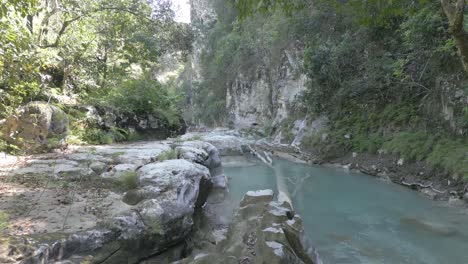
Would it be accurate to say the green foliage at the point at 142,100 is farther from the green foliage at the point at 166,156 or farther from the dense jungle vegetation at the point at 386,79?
the green foliage at the point at 166,156

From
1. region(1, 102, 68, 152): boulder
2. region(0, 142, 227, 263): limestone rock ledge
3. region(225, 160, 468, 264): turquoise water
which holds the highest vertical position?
region(1, 102, 68, 152): boulder

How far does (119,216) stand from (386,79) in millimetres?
11642

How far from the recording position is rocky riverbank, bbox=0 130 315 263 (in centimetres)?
342

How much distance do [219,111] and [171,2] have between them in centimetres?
2621

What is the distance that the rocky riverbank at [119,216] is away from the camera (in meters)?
3.42

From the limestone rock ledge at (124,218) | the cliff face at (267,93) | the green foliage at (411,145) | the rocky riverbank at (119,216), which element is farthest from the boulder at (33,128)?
the cliff face at (267,93)

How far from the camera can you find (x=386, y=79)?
42.0 ft

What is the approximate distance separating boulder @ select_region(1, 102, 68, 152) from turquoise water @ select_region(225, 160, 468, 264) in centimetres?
433

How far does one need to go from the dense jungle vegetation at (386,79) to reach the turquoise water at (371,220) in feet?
5.17

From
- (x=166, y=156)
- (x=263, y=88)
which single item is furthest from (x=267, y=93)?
(x=166, y=156)

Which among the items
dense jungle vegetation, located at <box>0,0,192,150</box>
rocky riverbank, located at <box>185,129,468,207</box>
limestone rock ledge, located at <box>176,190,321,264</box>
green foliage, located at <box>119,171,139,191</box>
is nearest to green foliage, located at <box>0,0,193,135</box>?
dense jungle vegetation, located at <box>0,0,192,150</box>

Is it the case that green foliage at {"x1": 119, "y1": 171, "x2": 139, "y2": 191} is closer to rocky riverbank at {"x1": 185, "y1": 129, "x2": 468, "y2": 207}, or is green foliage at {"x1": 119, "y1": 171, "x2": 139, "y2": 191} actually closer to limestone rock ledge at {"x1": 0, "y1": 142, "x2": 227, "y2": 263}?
limestone rock ledge at {"x1": 0, "y1": 142, "x2": 227, "y2": 263}

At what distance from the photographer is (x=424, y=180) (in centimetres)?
949

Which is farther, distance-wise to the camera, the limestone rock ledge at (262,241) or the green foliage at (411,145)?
the green foliage at (411,145)
